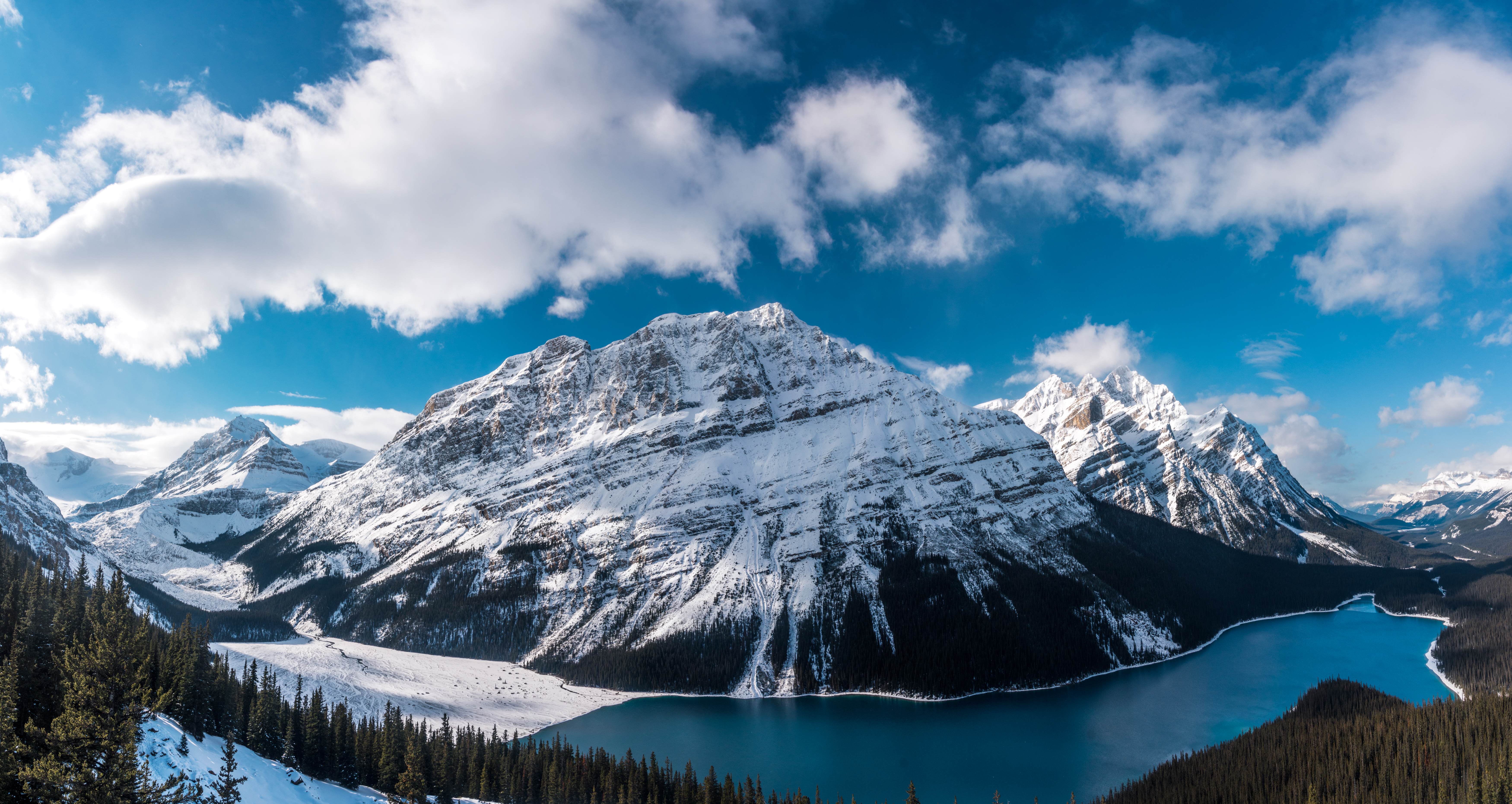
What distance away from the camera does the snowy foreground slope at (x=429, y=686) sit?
410 ft

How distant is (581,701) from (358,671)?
4685cm

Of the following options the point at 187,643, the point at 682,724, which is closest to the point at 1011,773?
the point at 682,724

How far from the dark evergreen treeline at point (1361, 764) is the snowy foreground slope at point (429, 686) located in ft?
341

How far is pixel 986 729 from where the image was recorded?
119m

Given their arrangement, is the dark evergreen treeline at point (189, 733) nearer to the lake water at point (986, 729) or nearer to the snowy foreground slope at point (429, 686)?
the snowy foreground slope at point (429, 686)

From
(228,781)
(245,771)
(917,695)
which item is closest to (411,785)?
(245,771)

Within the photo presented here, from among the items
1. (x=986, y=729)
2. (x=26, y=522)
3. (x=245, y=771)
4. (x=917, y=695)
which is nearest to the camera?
(x=245, y=771)

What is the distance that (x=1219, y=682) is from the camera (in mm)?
148375

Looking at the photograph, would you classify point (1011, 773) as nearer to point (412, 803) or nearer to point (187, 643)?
point (412, 803)

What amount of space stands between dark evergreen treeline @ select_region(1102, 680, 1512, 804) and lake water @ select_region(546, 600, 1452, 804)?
545 inches

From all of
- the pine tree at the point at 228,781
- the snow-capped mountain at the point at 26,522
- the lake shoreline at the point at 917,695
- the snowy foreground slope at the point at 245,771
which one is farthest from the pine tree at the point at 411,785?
the snow-capped mountain at the point at 26,522

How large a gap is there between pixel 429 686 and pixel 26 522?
127m

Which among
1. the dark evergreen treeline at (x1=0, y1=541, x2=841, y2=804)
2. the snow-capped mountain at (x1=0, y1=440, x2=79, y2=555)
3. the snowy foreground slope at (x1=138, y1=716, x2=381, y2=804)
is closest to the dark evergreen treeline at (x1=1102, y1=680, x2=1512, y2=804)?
the dark evergreen treeline at (x1=0, y1=541, x2=841, y2=804)

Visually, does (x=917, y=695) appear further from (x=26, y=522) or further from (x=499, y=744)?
(x=26, y=522)
